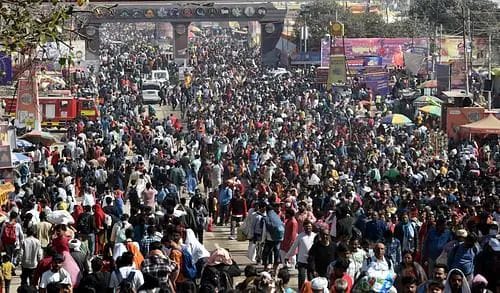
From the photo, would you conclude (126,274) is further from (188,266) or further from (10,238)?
(10,238)

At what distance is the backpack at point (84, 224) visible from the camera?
19.2 metres

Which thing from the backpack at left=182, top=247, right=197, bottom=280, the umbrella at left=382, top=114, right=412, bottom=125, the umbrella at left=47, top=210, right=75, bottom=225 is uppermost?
the backpack at left=182, top=247, right=197, bottom=280

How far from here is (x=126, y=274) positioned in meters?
14.2

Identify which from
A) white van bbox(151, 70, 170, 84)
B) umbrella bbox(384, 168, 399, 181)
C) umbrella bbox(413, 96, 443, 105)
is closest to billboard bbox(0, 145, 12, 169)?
umbrella bbox(384, 168, 399, 181)

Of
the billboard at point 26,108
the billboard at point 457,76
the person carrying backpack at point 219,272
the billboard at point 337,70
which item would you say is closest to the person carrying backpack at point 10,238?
the person carrying backpack at point 219,272

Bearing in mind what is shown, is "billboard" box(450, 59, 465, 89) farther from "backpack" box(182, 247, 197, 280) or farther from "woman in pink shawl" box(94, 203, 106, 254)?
"backpack" box(182, 247, 197, 280)

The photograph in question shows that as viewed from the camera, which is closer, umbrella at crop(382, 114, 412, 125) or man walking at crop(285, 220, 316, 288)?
man walking at crop(285, 220, 316, 288)

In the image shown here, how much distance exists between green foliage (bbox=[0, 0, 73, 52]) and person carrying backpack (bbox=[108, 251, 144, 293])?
287 centimetres

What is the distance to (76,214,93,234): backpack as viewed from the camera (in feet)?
63.1

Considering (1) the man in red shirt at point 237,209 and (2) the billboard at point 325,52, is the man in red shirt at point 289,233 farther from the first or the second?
(2) the billboard at point 325,52

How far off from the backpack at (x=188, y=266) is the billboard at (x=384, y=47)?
55754 mm

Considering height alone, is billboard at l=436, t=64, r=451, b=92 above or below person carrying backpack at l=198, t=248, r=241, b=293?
below

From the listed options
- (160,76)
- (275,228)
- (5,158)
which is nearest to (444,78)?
(160,76)

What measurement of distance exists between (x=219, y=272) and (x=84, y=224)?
567cm
